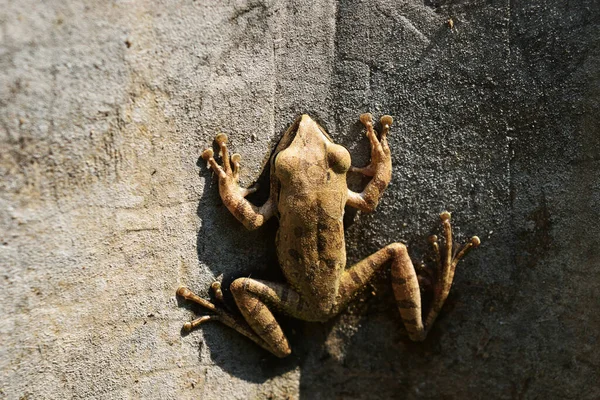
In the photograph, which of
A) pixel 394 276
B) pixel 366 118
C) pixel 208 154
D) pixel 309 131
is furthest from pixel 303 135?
pixel 394 276

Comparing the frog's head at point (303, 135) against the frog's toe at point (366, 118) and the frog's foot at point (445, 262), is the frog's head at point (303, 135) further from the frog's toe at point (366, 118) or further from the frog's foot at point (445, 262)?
the frog's foot at point (445, 262)

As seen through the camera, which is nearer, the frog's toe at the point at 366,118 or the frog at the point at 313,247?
the frog at the point at 313,247

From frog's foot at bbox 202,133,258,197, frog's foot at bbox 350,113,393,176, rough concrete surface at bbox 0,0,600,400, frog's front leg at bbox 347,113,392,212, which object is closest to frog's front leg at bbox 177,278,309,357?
rough concrete surface at bbox 0,0,600,400

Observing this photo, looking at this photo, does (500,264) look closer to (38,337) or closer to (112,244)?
(112,244)

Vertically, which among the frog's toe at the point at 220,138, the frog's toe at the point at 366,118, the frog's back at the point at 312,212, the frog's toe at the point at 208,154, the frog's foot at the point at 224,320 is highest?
the frog's toe at the point at 366,118

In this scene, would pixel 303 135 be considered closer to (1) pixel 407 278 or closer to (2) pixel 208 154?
(2) pixel 208 154

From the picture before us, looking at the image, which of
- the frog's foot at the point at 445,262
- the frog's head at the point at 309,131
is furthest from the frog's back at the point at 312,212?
the frog's foot at the point at 445,262
